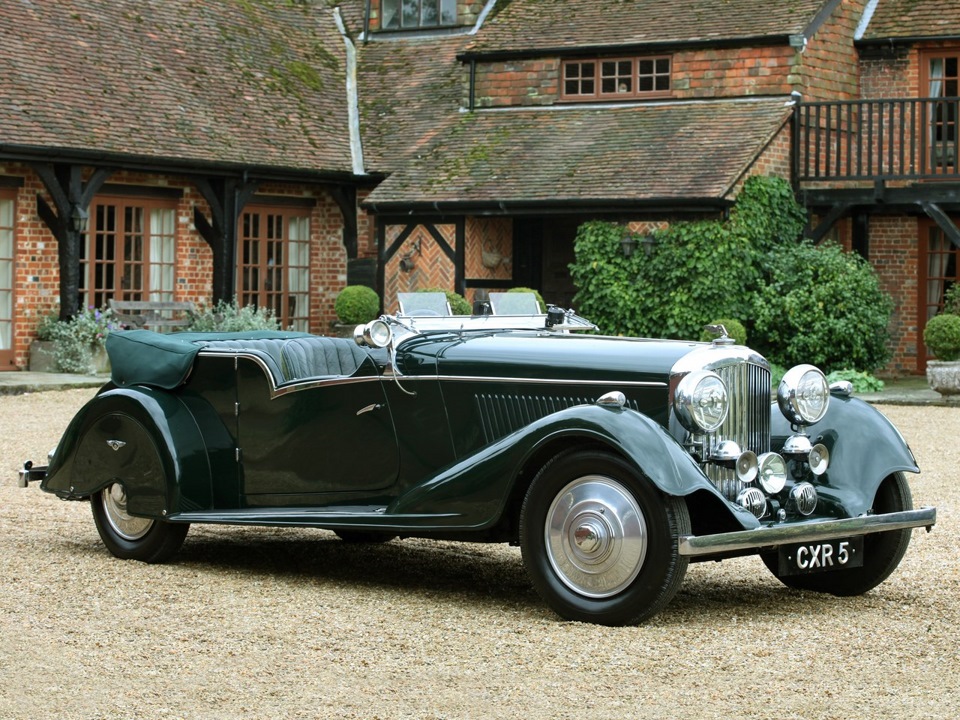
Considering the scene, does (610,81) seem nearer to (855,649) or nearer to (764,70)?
(764,70)

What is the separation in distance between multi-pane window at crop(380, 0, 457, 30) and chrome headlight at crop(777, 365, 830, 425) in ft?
60.4

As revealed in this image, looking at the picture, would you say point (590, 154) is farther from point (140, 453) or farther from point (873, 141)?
point (140, 453)

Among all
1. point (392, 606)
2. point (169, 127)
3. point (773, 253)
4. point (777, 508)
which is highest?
point (169, 127)

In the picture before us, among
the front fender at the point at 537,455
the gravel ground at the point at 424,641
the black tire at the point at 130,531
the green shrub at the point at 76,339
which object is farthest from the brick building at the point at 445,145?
the front fender at the point at 537,455

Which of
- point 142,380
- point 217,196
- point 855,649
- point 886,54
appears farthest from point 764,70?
point 855,649

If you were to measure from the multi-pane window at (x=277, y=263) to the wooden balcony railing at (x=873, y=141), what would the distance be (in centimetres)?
712

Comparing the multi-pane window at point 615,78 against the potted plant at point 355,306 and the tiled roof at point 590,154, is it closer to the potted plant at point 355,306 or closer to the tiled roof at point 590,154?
the tiled roof at point 590,154

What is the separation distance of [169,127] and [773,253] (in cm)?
775

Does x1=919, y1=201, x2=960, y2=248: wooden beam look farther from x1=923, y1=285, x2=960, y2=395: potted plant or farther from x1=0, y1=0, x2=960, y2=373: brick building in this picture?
x1=923, y1=285, x2=960, y2=395: potted plant

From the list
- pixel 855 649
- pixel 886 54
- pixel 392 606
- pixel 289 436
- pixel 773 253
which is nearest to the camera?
pixel 855 649

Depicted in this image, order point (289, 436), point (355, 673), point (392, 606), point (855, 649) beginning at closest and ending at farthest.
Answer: point (355, 673) < point (855, 649) < point (392, 606) < point (289, 436)

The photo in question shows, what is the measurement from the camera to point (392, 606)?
6.18 metres

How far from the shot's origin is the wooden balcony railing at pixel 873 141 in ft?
63.2

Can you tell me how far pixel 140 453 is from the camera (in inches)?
286
